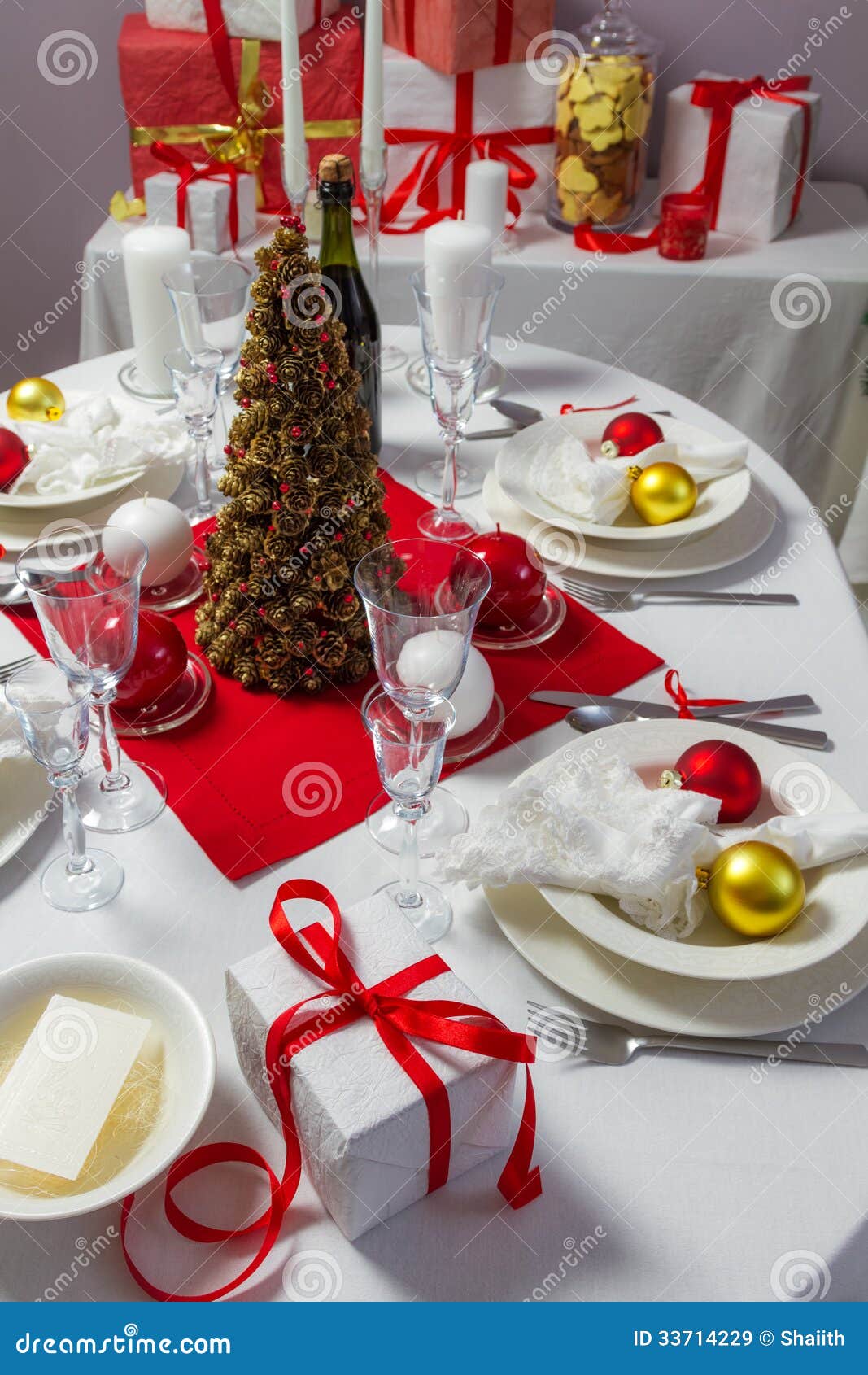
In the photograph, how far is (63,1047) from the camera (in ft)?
2.63

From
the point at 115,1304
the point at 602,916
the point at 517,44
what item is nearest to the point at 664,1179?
the point at 602,916

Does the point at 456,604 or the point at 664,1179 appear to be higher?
the point at 456,604

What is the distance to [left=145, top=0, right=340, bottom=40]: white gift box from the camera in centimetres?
218

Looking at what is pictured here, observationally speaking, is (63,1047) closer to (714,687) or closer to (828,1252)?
(828,1252)

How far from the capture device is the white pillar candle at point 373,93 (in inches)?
59.5

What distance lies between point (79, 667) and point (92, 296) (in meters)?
1.55

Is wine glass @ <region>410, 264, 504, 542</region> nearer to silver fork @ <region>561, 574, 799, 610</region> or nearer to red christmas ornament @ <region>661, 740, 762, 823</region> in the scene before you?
silver fork @ <region>561, 574, 799, 610</region>

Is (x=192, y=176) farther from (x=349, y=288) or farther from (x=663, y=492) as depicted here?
(x=663, y=492)

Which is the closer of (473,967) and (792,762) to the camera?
(473,967)

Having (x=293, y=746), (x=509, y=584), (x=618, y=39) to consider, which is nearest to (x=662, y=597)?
(x=509, y=584)

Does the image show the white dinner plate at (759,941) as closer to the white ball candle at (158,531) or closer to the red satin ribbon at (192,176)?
the white ball candle at (158,531)

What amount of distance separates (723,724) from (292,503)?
466 mm

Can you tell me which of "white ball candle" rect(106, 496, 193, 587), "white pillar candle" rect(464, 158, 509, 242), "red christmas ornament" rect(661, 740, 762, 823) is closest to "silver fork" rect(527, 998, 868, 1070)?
"red christmas ornament" rect(661, 740, 762, 823)

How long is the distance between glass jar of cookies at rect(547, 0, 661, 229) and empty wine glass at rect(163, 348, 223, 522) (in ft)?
4.21
